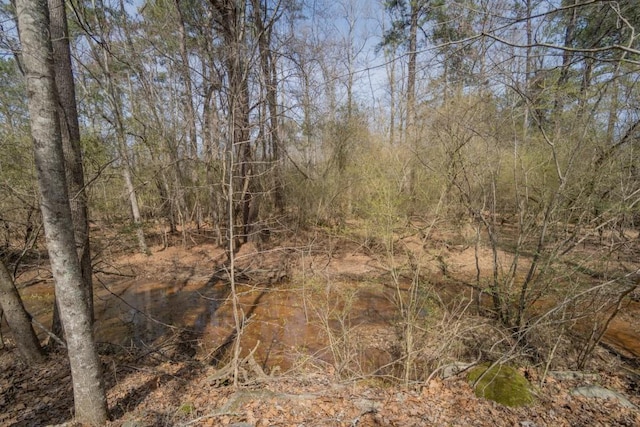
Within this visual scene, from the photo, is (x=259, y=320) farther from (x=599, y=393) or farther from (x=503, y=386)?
(x=599, y=393)

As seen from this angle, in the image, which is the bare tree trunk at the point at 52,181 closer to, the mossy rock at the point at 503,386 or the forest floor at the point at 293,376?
the forest floor at the point at 293,376

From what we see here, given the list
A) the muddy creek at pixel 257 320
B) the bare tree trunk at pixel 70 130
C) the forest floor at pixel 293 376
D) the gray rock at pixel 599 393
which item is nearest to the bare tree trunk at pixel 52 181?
the forest floor at pixel 293 376

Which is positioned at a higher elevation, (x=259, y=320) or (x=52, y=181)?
(x=52, y=181)

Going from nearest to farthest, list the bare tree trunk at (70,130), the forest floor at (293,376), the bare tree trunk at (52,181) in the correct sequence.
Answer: the bare tree trunk at (52,181) → the forest floor at (293,376) → the bare tree trunk at (70,130)

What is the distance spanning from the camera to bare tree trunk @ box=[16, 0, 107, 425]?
2070mm

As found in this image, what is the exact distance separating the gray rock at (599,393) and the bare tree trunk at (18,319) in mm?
7129

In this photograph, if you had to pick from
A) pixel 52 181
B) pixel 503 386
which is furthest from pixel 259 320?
pixel 52 181

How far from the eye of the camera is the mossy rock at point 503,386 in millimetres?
3400

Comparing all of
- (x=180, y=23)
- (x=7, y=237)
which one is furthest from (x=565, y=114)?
(x=180, y=23)

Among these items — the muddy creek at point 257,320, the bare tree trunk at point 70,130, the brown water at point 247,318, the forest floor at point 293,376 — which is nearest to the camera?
the forest floor at point 293,376

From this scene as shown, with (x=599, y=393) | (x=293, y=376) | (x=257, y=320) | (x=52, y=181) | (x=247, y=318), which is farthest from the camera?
(x=257, y=320)

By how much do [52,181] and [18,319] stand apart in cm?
300

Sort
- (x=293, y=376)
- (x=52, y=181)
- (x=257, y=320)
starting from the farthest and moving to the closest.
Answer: (x=257, y=320), (x=293, y=376), (x=52, y=181)

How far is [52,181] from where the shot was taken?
7.27 ft
